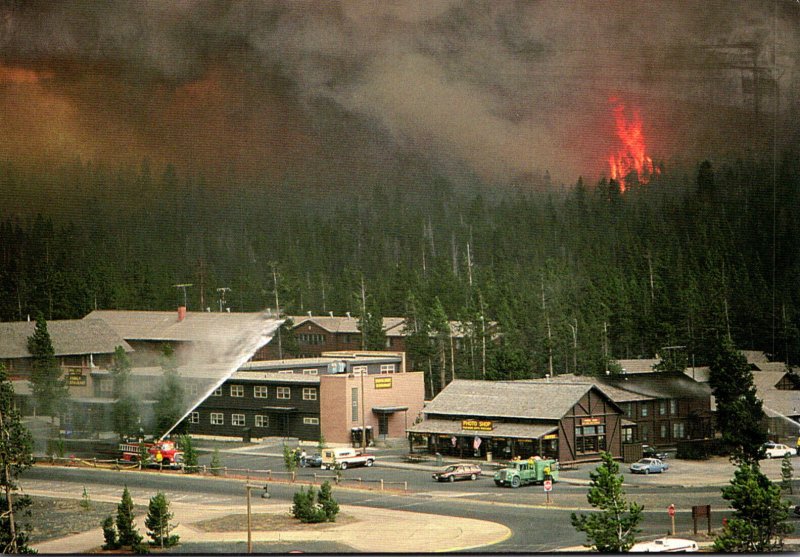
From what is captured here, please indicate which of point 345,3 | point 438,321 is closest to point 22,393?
point 438,321

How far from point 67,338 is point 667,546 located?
866 centimetres

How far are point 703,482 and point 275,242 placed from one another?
6.69 m

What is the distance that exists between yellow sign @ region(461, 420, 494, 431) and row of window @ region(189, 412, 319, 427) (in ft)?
6.82

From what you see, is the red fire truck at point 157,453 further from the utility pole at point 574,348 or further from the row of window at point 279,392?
the utility pole at point 574,348

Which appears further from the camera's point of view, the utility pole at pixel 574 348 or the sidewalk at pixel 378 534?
the utility pole at pixel 574 348

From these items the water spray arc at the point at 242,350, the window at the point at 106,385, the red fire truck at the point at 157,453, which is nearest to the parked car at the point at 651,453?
the water spray arc at the point at 242,350

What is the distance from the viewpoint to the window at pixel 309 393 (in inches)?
693

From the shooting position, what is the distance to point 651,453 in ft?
56.5

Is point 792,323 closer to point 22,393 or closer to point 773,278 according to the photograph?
point 773,278

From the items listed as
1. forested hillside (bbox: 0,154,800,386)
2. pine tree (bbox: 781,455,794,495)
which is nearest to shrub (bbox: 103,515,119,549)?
forested hillside (bbox: 0,154,800,386)

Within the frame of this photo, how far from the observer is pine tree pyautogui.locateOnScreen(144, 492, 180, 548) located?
15766 millimetres

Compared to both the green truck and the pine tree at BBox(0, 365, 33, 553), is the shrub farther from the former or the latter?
the green truck

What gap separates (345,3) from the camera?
54.8 feet

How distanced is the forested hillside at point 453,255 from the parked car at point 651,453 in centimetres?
130
